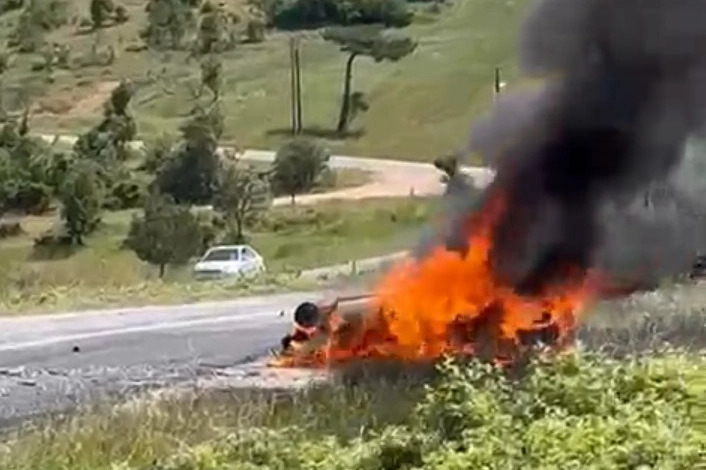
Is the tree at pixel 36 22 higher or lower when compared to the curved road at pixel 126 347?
lower

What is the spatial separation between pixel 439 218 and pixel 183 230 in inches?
930

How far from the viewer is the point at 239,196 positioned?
54.4 meters

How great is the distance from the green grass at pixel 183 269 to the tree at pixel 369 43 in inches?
852

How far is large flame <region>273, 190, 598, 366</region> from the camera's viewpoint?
2005cm

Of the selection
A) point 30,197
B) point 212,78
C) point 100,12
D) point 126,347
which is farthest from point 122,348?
point 100,12

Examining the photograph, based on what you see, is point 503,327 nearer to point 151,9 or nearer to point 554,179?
point 554,179

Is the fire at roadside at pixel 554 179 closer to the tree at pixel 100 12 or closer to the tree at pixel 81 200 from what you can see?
the tree at pixel 81 200

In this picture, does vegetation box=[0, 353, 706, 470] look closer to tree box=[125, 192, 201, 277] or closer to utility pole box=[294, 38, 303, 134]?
tree box=[125, 192, 201, 277]

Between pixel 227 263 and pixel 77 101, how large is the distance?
1497 inches

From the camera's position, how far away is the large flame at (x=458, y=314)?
65.8 feet

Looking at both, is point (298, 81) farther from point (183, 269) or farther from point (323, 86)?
point (183, 269)

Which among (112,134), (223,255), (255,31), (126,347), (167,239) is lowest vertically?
(112,134)

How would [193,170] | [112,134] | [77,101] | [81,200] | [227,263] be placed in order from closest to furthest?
[227,263] < [81,200] < [193,170] < [112,134] < [77,101]

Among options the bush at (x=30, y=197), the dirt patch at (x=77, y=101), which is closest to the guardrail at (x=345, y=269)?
the bush at (x=30, y=197)
